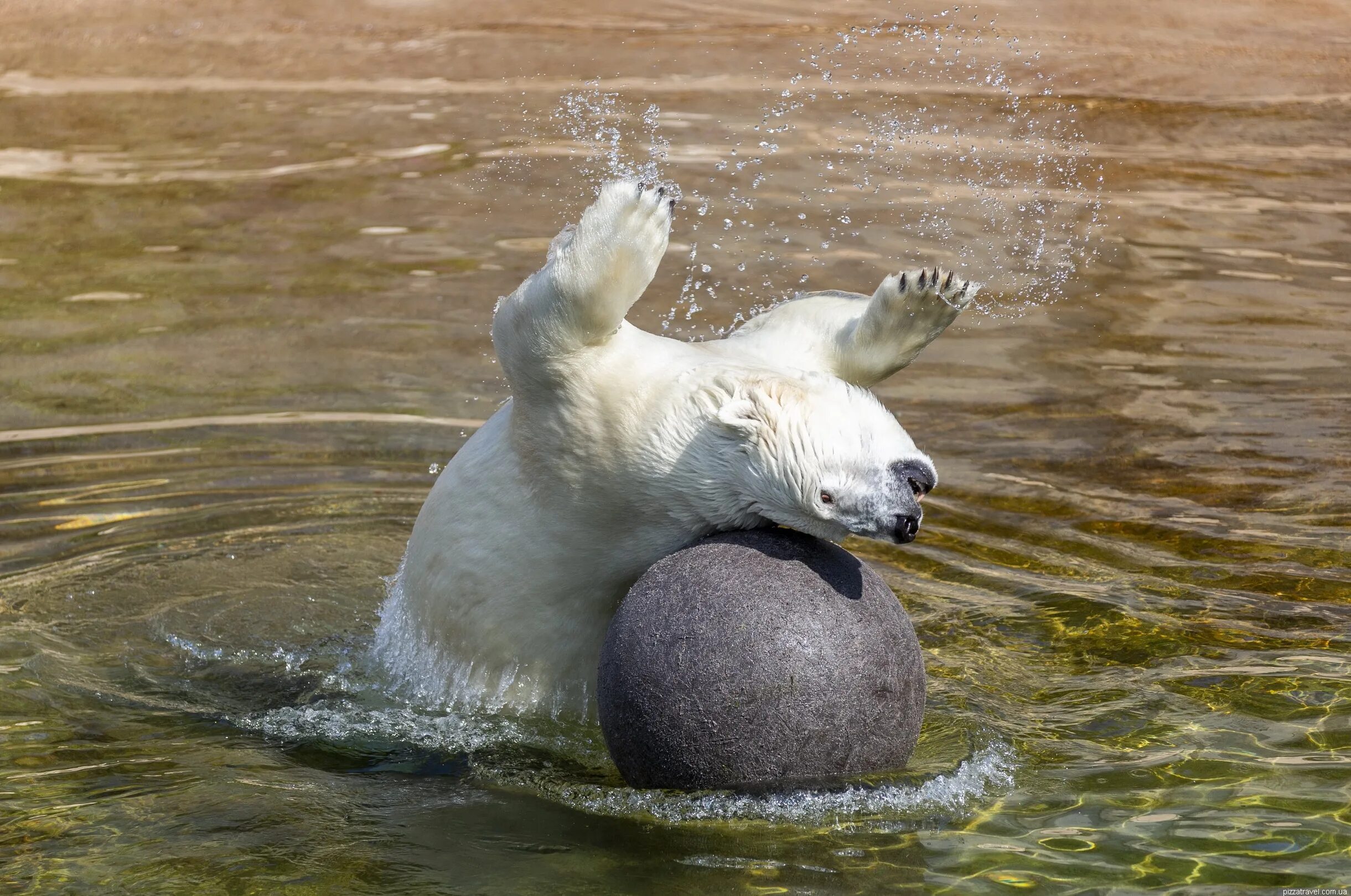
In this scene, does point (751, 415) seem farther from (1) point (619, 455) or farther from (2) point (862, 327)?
(2) point (862, 327)

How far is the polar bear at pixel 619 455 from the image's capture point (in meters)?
4.53

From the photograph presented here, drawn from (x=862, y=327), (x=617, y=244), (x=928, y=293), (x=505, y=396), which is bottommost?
(x=505, y=396)

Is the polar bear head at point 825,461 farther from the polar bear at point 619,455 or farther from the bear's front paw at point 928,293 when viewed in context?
the bear's front paw at point 928,293

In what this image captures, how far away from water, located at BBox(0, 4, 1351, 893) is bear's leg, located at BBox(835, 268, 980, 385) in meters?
1.23

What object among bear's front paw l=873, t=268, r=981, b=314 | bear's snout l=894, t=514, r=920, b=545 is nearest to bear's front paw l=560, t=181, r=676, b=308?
bear's front paw l=873, t=268, r=981, b=314

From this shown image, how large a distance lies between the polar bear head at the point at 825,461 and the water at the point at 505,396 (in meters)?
0.81

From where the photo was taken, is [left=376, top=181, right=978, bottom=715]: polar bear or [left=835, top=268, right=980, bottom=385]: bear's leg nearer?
[left=376, top=181, right=978, bottom=715]: polar bear

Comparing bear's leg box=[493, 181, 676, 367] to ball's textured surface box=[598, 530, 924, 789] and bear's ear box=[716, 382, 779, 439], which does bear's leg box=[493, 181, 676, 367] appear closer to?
bear's ear box=[716, 382, 779, 439]

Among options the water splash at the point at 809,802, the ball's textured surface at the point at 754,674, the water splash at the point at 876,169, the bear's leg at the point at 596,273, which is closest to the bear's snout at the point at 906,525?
the ball's textured surface at the point at 754,674

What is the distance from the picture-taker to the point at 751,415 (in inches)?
180

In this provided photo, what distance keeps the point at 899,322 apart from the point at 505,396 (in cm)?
461

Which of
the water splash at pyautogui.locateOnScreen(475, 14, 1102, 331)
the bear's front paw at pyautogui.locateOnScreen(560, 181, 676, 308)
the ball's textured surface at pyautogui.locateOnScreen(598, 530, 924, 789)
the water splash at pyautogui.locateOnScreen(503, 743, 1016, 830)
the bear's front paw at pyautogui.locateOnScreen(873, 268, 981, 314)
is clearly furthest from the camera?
the water splash at pyautogui.locateOnScreen(475, 14, 1102, 331)

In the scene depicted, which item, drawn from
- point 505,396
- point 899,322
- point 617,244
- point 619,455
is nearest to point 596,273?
point 617,244

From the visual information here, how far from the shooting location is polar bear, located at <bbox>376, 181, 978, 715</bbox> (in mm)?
4527
